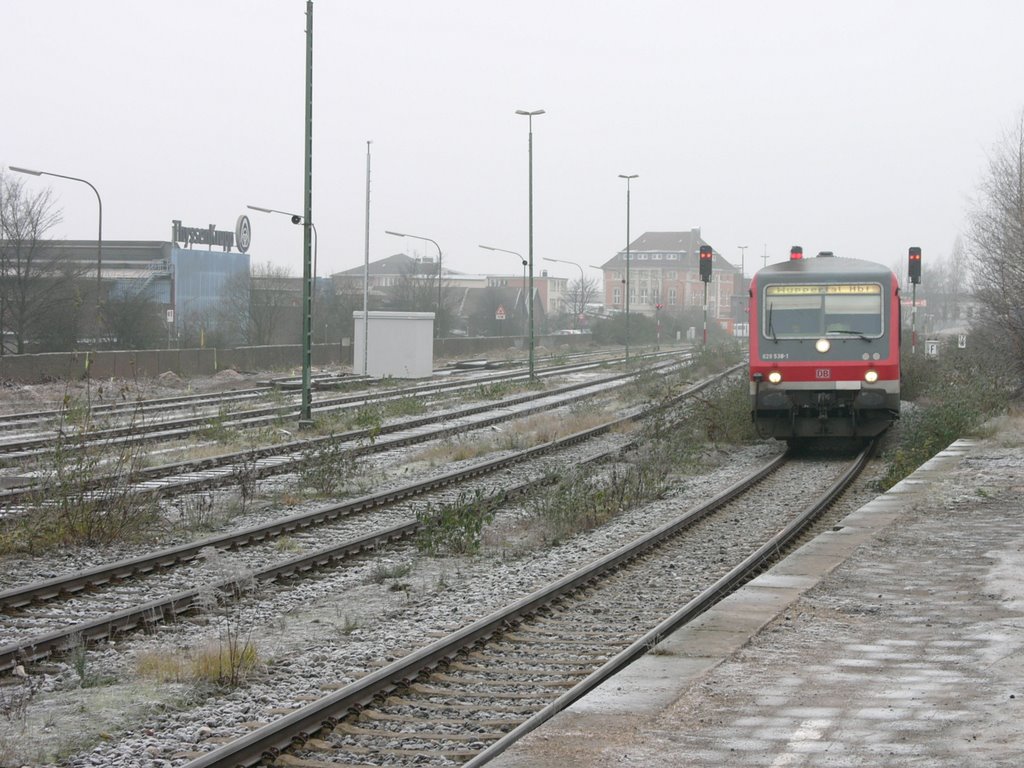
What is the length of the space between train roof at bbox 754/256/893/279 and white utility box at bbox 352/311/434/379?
21600 mm

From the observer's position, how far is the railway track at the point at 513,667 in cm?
637

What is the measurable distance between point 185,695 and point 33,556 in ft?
17.3

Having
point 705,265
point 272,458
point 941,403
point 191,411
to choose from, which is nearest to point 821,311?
point 941,403

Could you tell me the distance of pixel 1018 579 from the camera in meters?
9.95

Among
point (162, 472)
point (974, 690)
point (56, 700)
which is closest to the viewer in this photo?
point (974, 690)

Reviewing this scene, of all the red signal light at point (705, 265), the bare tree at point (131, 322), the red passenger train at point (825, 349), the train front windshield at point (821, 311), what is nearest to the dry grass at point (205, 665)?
the red passenger train at point (825, 349)

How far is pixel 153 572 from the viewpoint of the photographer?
11.2 meters

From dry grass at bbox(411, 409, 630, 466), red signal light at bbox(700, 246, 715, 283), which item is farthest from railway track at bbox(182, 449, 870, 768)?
red signal light at bbox(700, 246, 715, 283)

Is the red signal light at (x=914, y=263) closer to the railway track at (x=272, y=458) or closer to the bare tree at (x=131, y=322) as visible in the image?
the railway track at (x=272, y=458)

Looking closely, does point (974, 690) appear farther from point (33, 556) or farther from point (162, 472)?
point (162, 472)

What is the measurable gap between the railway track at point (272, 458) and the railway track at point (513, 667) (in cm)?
543

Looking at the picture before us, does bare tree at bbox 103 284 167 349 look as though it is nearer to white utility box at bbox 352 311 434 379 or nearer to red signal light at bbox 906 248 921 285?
white utility box at bbox 352 311 434 379

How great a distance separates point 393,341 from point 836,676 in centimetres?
3513

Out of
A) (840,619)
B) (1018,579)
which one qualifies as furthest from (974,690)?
(1018,579)
